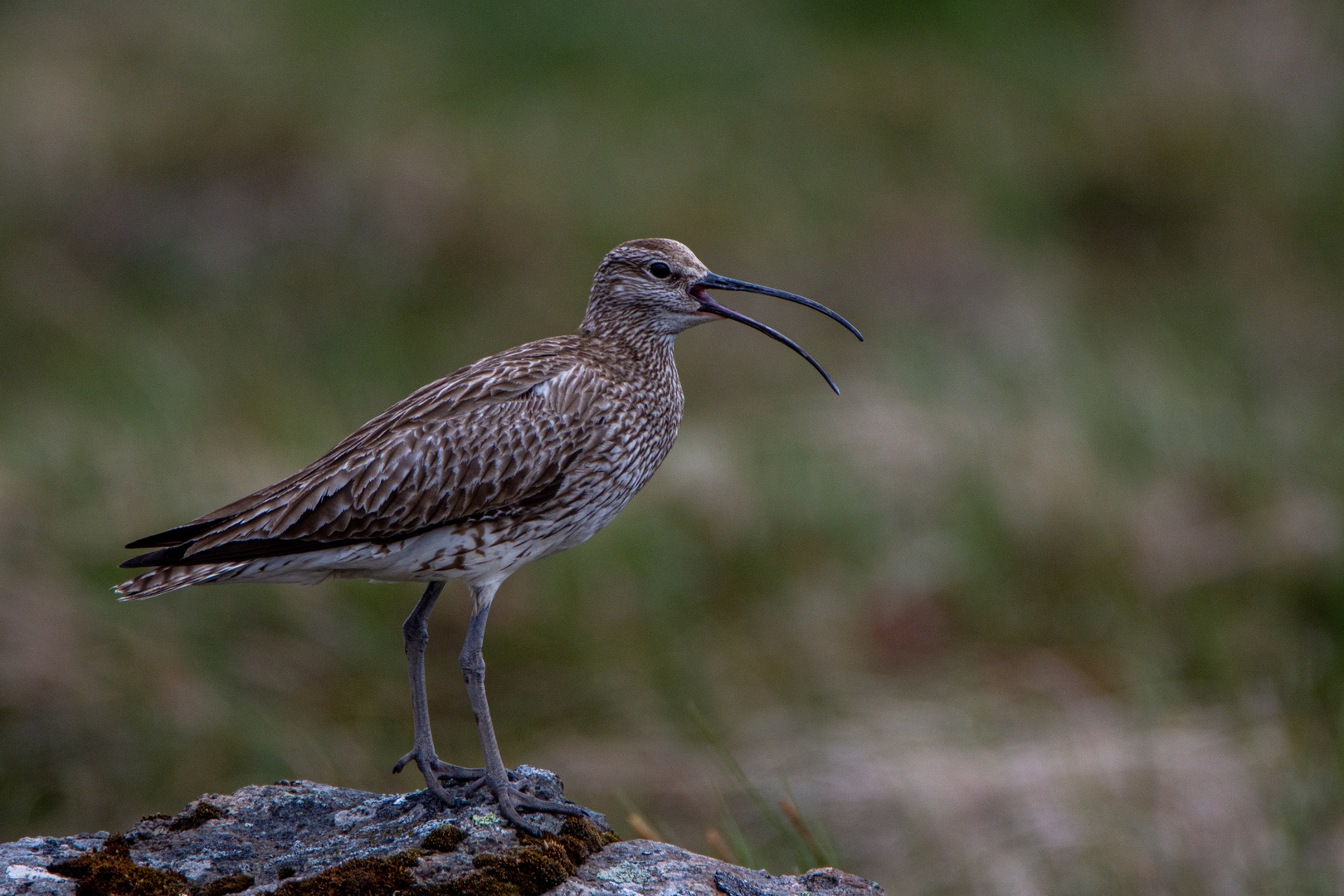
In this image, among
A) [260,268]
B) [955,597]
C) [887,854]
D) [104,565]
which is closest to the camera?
[887,854]

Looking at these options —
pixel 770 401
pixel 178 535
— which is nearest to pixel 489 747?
pixel 178 535

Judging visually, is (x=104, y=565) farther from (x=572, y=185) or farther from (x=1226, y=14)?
(x=1226, y=14)

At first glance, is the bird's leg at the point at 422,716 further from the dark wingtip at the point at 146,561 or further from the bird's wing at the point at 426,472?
the dark wingtip at the point at 146,561

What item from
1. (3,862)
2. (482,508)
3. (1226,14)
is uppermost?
(1226,14)

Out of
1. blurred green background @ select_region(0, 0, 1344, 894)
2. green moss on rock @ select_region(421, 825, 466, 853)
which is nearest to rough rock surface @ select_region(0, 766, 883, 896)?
green moss on rock @ select_region(421, 825, 466, 853)

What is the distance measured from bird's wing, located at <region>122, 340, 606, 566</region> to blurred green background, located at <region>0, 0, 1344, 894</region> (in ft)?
6.52

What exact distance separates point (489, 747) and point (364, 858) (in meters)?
0.73

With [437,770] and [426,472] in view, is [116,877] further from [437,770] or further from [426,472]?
[426,472]

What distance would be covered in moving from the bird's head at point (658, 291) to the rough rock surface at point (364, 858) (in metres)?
2.06

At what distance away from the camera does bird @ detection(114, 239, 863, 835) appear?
5391 millimetres

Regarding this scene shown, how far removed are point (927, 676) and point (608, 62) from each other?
1255 centimetres

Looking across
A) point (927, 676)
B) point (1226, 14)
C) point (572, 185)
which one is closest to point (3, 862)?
point (927, 676)

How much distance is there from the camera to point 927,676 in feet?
32.4

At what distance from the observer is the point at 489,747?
5312mm
